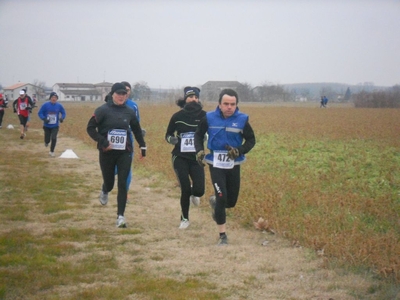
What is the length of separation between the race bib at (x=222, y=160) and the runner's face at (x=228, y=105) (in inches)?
20.1

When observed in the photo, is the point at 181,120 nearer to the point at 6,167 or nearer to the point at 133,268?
the point at 133,268

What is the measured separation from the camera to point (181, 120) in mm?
7391

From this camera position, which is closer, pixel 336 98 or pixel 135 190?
pixel 135 190

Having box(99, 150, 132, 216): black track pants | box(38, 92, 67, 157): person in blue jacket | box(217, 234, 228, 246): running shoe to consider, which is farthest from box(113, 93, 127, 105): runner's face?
box(38, 92, 67, 157): person in blue jacket

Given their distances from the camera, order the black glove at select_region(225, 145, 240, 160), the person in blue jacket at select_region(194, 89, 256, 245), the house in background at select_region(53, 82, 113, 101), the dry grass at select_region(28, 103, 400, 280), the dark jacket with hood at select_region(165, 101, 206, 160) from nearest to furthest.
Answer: the dry grass at select_region(28, 103, 400, 280) → the black glove at select_region(225, 145, 240, 160) → the person in blue jacket at select_region(194, 89, 256, 245) → the dark jacket with hood at select_region(165, 101, 206, 160) → the house in background at select_region(53, 82, 113, 101)

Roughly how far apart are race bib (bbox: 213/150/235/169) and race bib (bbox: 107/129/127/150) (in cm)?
164

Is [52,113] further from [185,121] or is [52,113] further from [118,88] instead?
[185,121]

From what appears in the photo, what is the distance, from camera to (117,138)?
7.12 metres

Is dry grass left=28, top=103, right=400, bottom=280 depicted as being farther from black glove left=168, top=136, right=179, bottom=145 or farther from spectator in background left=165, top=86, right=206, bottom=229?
black glove left=168, top=136, right=179, bottom=145

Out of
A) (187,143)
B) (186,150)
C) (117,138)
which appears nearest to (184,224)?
(186,150)

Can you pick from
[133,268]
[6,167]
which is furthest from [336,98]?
[133,268]

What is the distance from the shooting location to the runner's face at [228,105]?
6.11 m

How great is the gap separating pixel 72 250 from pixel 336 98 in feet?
272

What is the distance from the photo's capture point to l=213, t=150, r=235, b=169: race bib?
6237mm
